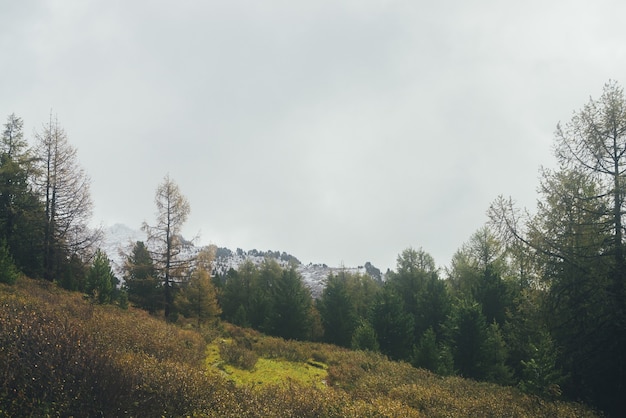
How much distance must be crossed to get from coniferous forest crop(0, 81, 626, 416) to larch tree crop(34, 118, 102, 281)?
89 mm

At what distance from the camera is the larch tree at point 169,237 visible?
24203 millimetres

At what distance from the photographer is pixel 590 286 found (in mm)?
11750

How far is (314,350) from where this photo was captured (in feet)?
60.3

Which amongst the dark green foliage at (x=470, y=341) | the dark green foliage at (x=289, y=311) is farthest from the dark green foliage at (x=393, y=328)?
the dark green foliage at (x=470, y=341)

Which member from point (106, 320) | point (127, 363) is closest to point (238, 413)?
point (127, 363)

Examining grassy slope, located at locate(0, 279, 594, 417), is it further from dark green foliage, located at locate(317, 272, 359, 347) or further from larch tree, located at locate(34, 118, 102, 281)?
dark green foliage, located at locate(317, 272, 359, 347)

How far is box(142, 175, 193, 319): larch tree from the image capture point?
2420 cm

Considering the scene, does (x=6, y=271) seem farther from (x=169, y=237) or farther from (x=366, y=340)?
(x=366, y=340)

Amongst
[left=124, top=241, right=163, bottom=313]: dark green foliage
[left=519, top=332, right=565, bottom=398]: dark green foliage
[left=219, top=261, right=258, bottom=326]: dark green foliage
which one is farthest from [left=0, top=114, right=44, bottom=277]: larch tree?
[left=519, top=332, right=565, bottom=398]: dark green foliage

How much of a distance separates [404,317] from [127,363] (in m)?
25.6

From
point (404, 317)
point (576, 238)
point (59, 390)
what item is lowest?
point (404, 317)

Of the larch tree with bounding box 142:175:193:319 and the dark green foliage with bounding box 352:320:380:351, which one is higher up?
the larch tree with bounding box 142:175:193:319

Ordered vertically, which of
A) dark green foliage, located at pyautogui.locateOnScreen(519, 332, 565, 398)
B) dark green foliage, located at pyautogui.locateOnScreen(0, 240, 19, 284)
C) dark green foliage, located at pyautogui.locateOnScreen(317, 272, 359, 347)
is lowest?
dark green foliage, located at pyautogui.locateOnScreen(317, 272, 359, 347)

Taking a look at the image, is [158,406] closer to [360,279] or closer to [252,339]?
[252,339]
